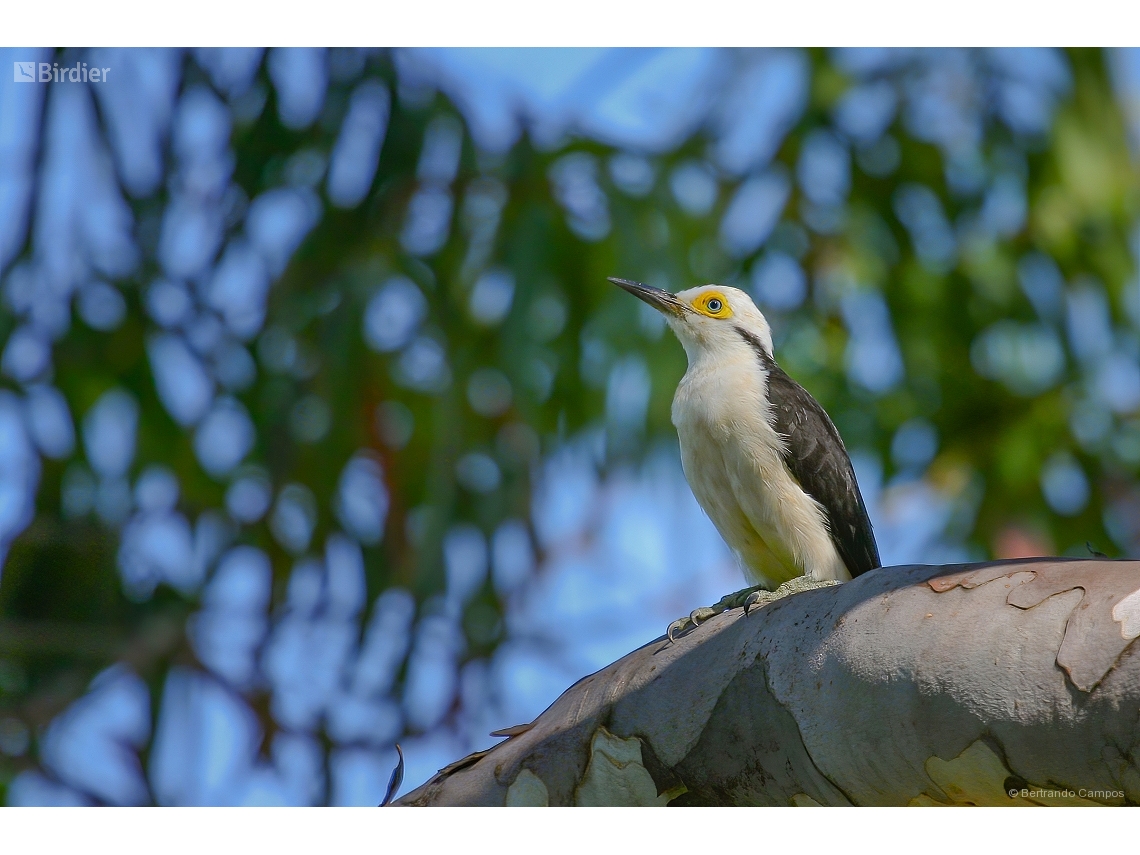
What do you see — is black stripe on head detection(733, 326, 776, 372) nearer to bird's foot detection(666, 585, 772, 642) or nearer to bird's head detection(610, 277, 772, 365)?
bird's head detection(610, 277, 772, 365)

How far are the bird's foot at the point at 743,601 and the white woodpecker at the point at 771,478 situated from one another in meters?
0.01

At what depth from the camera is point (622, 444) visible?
4207 mm

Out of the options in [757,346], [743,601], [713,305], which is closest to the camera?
[743,601]

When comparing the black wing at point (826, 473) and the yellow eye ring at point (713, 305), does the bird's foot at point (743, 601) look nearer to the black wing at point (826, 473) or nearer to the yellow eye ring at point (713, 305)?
the black wing at point (826, 473)

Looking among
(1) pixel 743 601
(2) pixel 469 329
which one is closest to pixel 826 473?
(1) pixel 743 601

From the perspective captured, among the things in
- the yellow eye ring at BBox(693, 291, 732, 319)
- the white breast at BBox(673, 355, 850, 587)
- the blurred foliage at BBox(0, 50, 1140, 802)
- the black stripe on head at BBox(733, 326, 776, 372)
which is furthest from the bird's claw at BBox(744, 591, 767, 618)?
the blurred foliage at BBox(0, 50, 1140, 802)

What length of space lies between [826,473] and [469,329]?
6.19 feet

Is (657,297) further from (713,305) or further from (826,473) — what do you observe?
(826,473)

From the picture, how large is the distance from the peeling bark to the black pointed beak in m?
1.56

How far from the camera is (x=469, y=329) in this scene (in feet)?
14.8

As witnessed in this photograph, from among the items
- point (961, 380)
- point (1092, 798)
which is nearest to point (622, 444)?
point (961, 380)

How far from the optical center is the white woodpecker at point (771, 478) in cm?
297

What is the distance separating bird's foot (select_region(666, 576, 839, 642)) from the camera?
95.1 inches

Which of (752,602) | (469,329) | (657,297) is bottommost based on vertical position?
(752,602)
